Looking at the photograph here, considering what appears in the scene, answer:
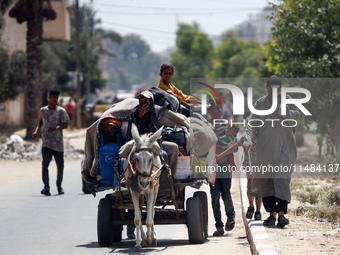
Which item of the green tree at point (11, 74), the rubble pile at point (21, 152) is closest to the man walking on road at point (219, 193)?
the rubble pile at point (21, 152)

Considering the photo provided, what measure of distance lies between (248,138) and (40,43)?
2399cm

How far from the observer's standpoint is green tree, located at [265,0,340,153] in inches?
828

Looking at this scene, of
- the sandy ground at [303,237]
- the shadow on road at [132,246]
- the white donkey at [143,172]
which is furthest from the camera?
the shadow on road at [132,246]

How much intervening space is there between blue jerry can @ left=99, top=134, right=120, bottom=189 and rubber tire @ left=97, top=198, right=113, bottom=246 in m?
0.26

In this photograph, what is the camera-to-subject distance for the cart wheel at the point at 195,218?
32.2 feet

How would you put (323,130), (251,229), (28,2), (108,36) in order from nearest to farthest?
(251,229)
(323,130)
(28,2)
(108,36)

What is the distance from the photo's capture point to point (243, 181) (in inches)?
649

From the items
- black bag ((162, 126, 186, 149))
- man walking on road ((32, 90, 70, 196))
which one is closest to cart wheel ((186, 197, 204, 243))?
black bag ((162, 126, 186, 149))

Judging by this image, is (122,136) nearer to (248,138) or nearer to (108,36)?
(248,138)

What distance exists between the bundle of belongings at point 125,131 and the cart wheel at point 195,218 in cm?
65

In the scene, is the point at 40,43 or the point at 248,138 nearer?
the point at 248,138

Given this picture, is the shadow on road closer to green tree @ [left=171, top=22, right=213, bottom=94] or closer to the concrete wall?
the concrete wall

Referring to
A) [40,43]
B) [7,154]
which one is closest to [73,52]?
[40,43]

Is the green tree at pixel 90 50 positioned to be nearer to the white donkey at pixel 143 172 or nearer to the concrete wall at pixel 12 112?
the concrete wall at pixel 12 112
